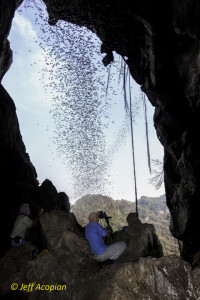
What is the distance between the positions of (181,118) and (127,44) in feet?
18.4

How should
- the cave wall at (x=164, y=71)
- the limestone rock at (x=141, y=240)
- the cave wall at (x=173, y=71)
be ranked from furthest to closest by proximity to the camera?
the limestone rock at (x=141, y=240) → the cave wall at (x=164, y=71) → the cave wall at (x=173, y=71)

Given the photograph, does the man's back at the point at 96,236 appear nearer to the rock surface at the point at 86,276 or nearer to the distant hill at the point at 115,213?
the rock surface at the point at 86,276

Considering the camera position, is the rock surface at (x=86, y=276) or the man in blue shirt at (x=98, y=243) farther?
the man in blue shirt at (x=98, y=243)

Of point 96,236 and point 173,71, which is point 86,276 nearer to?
point 96,236

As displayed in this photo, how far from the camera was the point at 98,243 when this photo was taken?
4035 mm

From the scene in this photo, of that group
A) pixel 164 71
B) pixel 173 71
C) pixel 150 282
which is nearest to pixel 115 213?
pixel 164 71

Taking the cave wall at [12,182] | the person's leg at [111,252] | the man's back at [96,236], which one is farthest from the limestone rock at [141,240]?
the cave wall at [12,182]

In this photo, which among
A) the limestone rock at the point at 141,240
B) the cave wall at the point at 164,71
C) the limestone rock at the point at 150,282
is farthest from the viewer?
the limestone rock at the point at 141,240

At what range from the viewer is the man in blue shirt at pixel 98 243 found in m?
4.02

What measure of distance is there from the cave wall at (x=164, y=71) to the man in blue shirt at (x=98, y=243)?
3.54m

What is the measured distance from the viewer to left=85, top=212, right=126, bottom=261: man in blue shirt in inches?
158

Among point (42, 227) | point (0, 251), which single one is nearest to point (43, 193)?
point (0, 251)

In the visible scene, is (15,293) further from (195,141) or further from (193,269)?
(195,141)

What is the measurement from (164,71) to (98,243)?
6.83m
